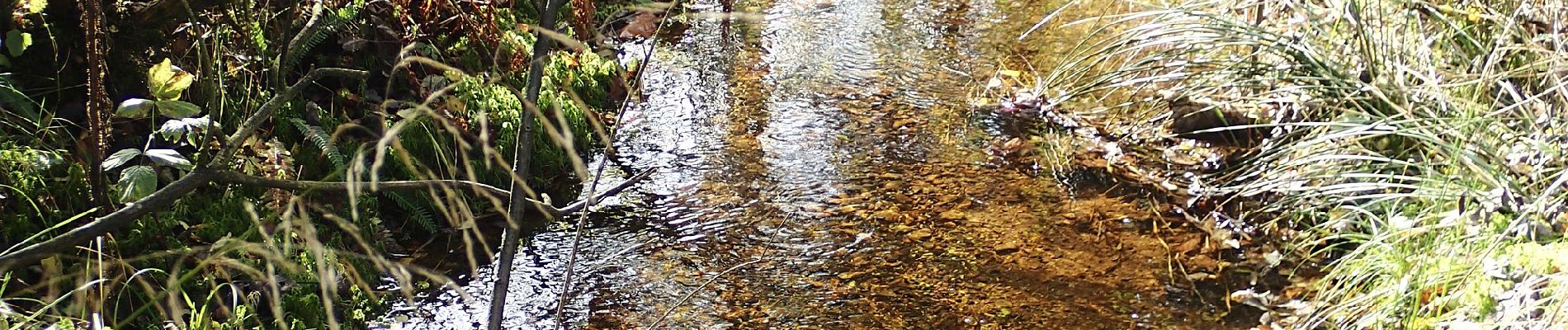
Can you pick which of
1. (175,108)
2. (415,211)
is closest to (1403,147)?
(415,211)

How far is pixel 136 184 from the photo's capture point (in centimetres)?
189

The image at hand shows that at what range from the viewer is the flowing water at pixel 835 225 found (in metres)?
2.96

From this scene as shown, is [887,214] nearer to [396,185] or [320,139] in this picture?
[320,139]

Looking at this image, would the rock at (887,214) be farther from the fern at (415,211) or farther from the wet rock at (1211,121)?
the fern at (415,211)

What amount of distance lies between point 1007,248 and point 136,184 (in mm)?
2244

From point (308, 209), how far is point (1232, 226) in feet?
8.55

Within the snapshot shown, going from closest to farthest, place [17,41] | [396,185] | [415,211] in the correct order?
[396,185]
[17,41]
[415,211]

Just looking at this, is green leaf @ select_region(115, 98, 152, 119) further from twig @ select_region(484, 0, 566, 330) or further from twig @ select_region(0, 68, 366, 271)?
twig @ select_region(484, 0, 566, 330)

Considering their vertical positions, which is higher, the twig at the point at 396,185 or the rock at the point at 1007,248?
the twig at the point at 396,185

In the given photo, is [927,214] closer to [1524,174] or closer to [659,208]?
[659,208]

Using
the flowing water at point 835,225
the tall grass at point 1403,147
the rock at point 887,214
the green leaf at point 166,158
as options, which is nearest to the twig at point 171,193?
the green leaf at point 166,158

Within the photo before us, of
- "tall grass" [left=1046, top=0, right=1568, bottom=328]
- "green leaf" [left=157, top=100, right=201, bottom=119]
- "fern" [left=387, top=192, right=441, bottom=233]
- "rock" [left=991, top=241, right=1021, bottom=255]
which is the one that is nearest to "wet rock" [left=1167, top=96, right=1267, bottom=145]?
"tall grass" [left=1046, top=0, right=1568, bottom=328]

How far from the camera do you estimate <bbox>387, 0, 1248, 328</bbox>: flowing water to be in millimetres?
2963

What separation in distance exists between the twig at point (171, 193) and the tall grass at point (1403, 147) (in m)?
2.28
